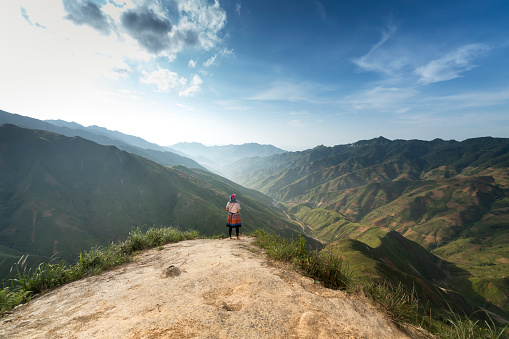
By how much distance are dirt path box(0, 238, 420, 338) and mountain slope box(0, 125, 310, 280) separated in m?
92.7

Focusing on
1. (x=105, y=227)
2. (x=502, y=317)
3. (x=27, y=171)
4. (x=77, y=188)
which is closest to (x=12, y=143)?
(x=27, y=171)

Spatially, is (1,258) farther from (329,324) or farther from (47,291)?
(329,324)

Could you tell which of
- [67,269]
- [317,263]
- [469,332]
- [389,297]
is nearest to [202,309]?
[317,263]

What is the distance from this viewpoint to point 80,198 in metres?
120

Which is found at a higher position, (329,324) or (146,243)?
(329,324)

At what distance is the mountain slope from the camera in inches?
3730

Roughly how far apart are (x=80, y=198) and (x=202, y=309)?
15860 cm

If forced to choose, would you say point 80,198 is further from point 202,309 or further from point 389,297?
point 389,297

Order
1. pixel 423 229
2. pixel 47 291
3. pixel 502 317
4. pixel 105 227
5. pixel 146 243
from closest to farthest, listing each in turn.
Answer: pixel 47 291 → pixel 146 243 → pixel 502 317 → pixel 105 227 → pixel 423 229

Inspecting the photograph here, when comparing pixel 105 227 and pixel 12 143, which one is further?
pixel 12 143

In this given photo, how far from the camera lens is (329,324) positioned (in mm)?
4316

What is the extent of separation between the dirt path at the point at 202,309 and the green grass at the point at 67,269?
26.8 inches

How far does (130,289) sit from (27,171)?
193 metres

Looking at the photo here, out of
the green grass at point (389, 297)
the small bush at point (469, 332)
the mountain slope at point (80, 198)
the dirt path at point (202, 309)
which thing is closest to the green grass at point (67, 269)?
the dirt path at point (202, 309)
